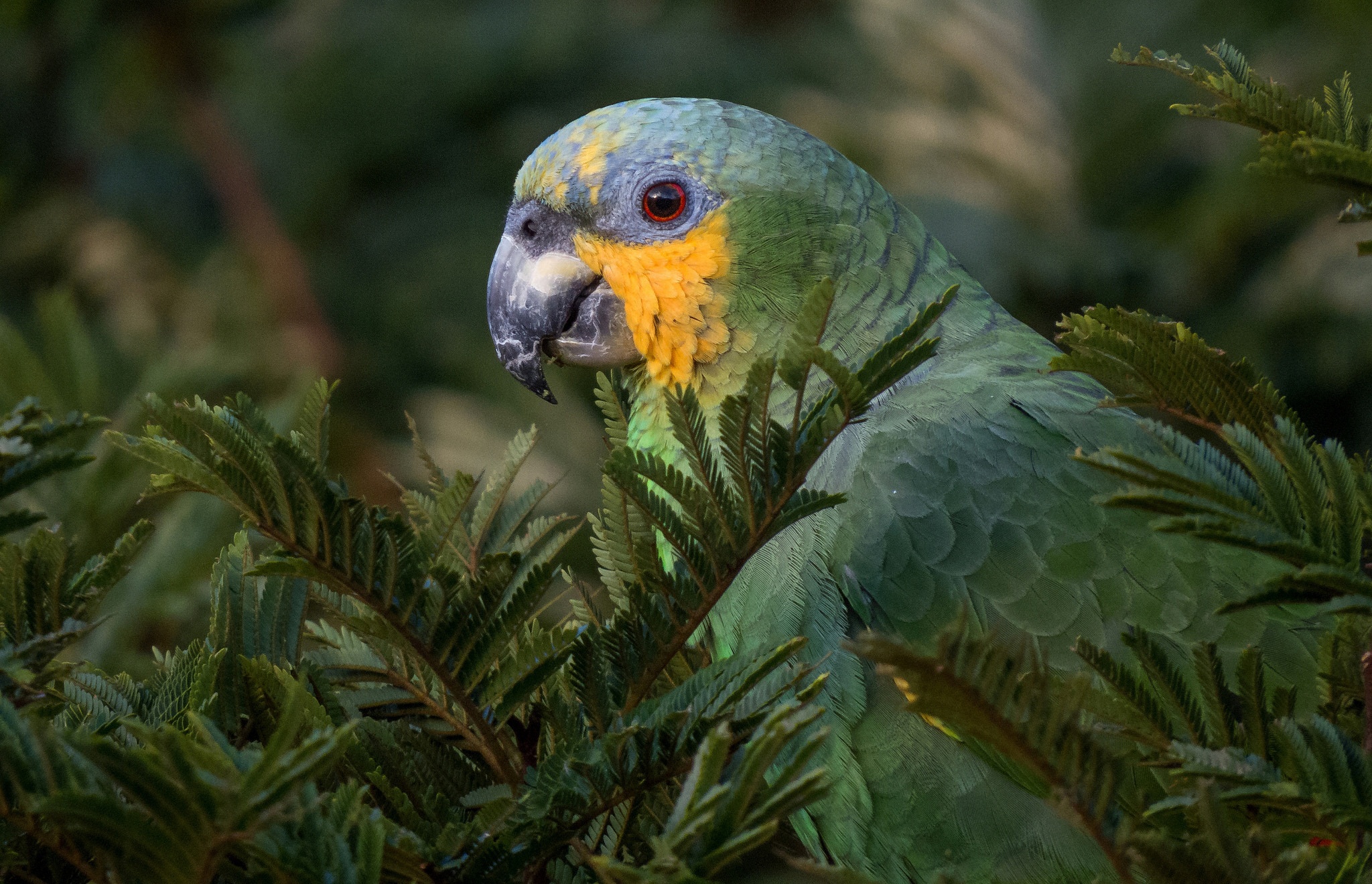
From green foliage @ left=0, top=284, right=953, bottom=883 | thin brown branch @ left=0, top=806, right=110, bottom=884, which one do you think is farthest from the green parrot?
thin brown branch @ left=0, top=806, right=110, bottom=884

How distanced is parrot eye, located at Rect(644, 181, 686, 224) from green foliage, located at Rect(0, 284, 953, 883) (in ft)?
2.30

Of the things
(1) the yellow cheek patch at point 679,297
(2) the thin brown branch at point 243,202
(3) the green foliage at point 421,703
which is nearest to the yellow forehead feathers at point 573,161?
(1) the yellow cheek patch at point 679,297

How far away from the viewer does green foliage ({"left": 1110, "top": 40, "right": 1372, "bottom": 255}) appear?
2.52ft

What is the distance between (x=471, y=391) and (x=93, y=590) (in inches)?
140

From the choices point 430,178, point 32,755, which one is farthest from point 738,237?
point 430,178

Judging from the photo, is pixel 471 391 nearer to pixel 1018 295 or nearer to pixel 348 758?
pixel 1018 295

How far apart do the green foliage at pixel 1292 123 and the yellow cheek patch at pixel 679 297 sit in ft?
2.49

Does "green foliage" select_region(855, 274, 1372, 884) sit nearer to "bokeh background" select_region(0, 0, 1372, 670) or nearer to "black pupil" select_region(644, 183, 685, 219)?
"black pupil" select_region(644, 183, 685, 219)

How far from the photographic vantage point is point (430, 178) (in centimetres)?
532

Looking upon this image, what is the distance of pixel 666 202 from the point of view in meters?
1.64

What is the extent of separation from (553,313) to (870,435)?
58 centimetres

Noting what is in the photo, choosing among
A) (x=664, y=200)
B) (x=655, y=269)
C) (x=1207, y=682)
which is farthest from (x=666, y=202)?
(x=1207, y=682)

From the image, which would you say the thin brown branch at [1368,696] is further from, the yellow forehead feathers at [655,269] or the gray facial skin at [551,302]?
the gray facial skin at [551,302]

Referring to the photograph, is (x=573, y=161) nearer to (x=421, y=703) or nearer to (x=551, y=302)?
(x=551, y=302)
